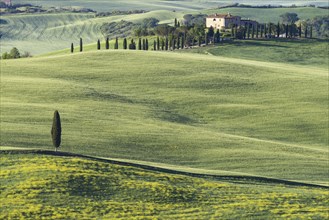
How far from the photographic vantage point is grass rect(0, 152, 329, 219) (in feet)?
147

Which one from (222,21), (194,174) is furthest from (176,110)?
(222,21)

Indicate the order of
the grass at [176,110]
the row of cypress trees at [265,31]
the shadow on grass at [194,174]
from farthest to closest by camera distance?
1. the row of cypress trees at [265,31]
2. the grass at [176,110]
3. the shadow on grass at [194,174]

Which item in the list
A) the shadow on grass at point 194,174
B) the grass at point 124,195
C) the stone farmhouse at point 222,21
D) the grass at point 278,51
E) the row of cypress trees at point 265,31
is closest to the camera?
the grass at point 124,195

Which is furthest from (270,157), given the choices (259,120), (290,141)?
(259,120)

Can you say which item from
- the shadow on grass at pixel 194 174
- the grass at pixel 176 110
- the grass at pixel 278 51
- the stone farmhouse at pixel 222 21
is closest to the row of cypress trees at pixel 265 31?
the grass at pixel 278 51

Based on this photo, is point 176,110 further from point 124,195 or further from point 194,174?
point 124,195

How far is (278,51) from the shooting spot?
144 meters

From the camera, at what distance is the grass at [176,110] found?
65125mm

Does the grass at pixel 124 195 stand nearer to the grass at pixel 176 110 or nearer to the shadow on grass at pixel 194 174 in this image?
the shadow on grass at pixel 194 174

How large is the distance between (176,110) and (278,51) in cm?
5997

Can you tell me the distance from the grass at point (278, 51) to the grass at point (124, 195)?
8351cm

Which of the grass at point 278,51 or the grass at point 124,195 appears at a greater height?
the grass at point 124,195

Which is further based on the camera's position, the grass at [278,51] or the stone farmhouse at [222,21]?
the stone farmhouse at [222,21]

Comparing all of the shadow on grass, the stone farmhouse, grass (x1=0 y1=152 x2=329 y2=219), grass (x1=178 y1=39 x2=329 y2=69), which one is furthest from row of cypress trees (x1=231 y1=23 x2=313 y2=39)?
grass (x1=0 y1=152 x2=329 y2=219)
